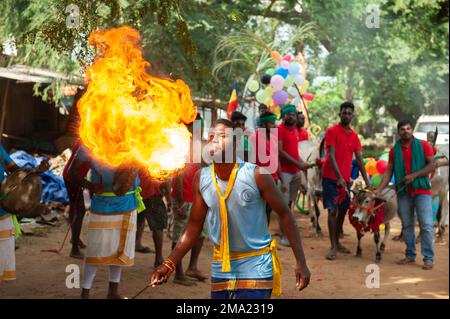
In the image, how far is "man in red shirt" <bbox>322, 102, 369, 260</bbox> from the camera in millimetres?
8695

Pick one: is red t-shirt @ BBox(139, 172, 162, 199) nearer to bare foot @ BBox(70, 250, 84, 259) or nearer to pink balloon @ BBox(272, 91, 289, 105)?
bare foot @ BBox(70, 250, 84, 259)

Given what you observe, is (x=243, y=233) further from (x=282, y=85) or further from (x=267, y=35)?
(x=267, y=35)

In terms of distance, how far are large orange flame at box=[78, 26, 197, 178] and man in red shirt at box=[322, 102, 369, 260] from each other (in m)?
3.98

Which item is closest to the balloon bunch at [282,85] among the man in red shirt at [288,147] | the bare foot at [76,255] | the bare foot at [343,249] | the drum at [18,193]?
the man in red shirt at [288,147]

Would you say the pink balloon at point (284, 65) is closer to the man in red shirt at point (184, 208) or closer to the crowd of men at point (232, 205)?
the crowd of men at point (232, 205)

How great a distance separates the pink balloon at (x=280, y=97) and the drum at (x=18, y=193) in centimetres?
794

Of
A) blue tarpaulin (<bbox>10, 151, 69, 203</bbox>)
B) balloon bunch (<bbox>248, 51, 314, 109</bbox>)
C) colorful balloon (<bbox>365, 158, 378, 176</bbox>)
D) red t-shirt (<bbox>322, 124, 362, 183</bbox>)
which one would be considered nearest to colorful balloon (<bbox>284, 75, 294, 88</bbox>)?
balloon bunch (<bbox>248, 51, 314, 109</bbox>)

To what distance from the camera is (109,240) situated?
219 inches

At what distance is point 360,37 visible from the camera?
17922 mm

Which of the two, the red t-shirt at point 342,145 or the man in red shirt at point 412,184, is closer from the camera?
the man in red shirt at point 412,184

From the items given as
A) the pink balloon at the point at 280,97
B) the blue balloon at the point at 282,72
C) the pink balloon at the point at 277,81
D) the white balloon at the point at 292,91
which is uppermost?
the blue balloon at the point at 282,72

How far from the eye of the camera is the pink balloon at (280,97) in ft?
Answer: 41.6
